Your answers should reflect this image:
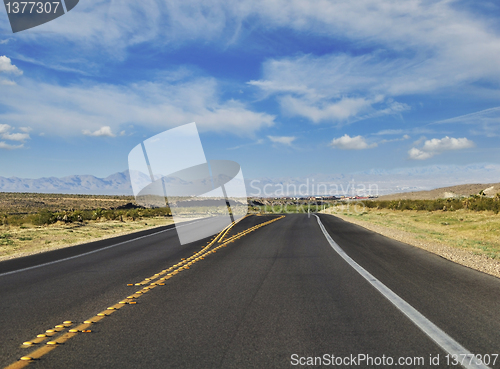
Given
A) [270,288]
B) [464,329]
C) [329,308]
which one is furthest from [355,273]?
[464,329]

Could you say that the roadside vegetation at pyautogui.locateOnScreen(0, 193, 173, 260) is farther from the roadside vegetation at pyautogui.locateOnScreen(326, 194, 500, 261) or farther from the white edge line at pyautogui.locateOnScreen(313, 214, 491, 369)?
the roadside vegetation at pyautogui.locateOnScreen(326, 194, 500, 261)

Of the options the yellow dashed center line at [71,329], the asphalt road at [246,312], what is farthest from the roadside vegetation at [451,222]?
the yellow dashed center line at [71,329]

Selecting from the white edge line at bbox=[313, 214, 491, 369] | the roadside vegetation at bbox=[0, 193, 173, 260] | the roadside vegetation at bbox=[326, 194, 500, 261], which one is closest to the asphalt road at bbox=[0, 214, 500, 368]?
the white edge line at bbox=[313, 214, 491, 369]

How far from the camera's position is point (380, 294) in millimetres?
6418

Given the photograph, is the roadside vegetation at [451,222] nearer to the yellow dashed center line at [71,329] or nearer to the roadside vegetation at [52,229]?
the yellow dashed center line at [71,329]

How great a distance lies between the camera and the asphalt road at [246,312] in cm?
392

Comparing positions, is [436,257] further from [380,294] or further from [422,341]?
[422,341]

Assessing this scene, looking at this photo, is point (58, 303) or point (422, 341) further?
point (58, 303)

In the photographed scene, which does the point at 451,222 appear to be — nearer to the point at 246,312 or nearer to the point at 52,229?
the point at 246,312

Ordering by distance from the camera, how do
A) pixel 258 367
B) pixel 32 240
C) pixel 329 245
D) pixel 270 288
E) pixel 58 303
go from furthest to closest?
pixel 32 240
pixel 329 245
pixel 270 288
pixel 58 303
pixel 258 367

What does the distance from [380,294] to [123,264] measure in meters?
7.00

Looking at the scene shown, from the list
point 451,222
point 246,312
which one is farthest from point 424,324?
point 451,222

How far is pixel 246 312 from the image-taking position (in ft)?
17.7

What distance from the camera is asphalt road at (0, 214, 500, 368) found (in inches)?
154
